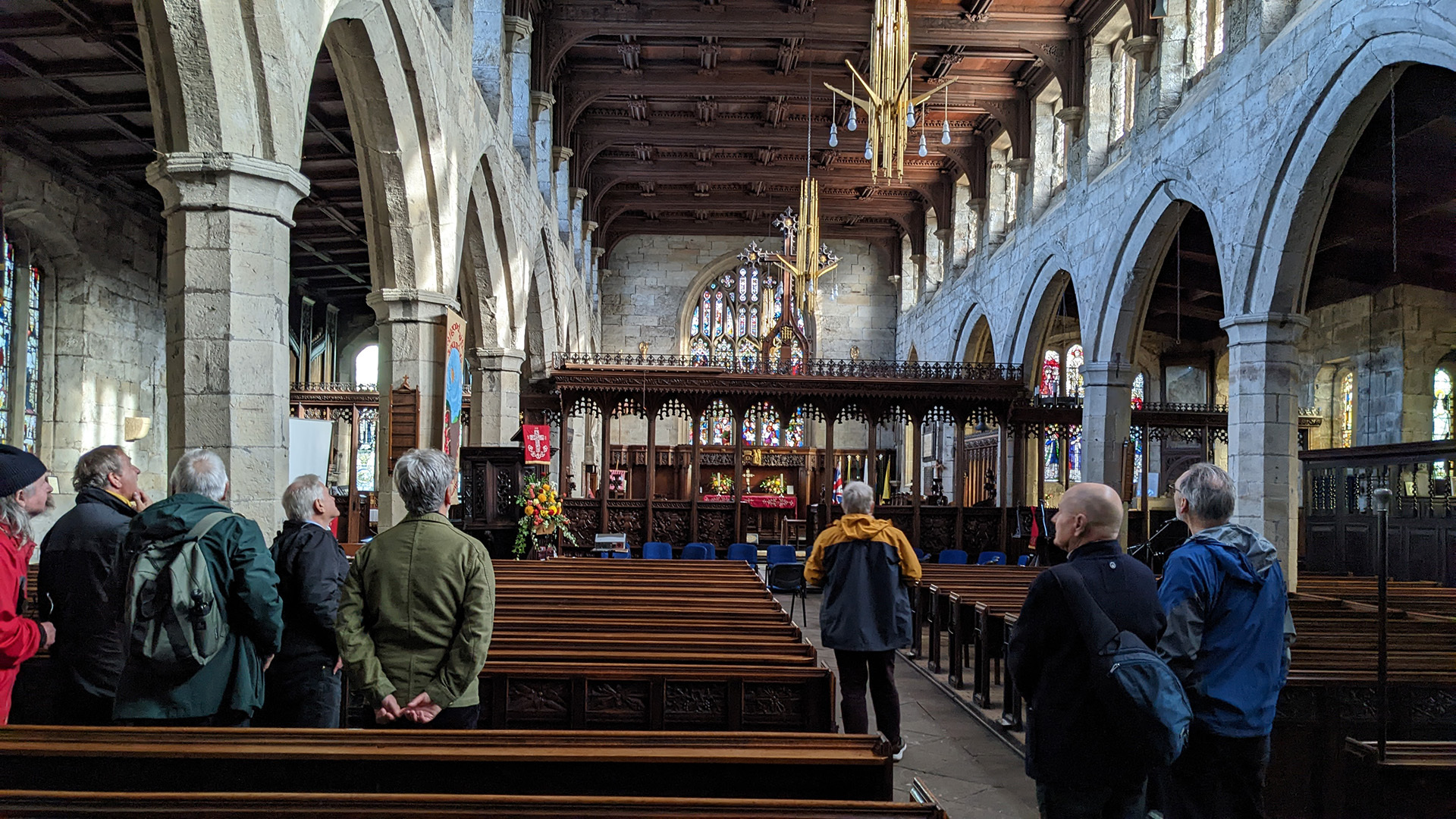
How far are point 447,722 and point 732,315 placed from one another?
2407 centimetres

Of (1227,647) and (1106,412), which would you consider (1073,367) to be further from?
(1227,647)

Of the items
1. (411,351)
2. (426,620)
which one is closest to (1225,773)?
(426,620)

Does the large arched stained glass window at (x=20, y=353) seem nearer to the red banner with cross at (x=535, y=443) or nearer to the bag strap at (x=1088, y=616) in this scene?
the red banner with cross at (x=535, y=443)

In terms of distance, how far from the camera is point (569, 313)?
18703mm

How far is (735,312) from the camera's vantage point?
2658 centimetres

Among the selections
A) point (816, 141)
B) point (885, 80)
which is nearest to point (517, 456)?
point (885, 80)

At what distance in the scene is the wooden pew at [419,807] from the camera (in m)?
1.92

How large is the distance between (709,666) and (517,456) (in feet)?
16.8

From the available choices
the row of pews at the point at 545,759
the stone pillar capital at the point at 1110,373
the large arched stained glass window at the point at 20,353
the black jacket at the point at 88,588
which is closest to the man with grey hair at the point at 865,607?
the row of pews at the point at 545,759

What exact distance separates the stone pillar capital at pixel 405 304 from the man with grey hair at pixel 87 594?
5607 mm

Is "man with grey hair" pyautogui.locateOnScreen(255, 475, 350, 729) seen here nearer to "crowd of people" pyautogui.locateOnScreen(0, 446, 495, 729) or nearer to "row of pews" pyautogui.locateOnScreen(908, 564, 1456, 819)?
"crowd of people" pyautogui.locateOnScreen(0, 446, 495, 729)

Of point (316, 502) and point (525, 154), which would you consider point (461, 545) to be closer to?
point (316, 502)

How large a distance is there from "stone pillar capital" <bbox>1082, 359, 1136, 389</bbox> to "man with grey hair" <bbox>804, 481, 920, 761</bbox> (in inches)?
375

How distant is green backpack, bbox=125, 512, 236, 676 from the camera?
2787mm
